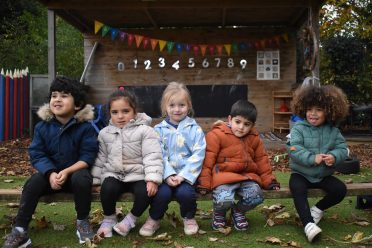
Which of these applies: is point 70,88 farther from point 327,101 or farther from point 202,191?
point 327,101

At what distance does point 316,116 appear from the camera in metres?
3.71

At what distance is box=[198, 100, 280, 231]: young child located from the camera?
356cm

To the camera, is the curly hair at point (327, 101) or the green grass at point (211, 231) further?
the curly hair at point (327, 101)

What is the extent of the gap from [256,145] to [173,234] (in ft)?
3.17

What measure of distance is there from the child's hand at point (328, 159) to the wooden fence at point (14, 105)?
323 inches

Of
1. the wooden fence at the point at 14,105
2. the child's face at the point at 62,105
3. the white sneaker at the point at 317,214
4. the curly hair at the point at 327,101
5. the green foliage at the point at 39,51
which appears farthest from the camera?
the green foliage at the point at 39,51

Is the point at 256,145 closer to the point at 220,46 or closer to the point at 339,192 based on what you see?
the point at 339,192

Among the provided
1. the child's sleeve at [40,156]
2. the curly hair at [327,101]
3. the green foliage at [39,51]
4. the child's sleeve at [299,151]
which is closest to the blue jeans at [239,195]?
the child's sleeve at [299,151]

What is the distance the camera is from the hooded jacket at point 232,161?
3598mm

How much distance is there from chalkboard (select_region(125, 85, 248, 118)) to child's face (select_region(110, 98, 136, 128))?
7635mm

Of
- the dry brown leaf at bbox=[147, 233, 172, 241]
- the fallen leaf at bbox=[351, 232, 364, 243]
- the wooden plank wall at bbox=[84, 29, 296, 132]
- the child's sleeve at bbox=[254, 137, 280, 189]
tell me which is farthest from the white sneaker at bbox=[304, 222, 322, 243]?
the wooden plank wall at bbox=[84, 29, 296, 132]

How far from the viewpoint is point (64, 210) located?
14.6 feet

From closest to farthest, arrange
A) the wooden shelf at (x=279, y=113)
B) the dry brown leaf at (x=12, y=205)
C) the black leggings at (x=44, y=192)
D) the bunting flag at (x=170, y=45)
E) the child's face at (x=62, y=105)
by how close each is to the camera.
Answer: the black leggings at (x=44, y=192) < the child's face at (x=62, y=105) < the dry brown leaf at (x=12, y=205) < the bunting flag at (x=170, y=45) < the wooden shelf at (x=279, y=113)

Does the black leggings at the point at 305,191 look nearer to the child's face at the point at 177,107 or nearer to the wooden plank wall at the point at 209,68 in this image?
the child's face at the point at 177,107
